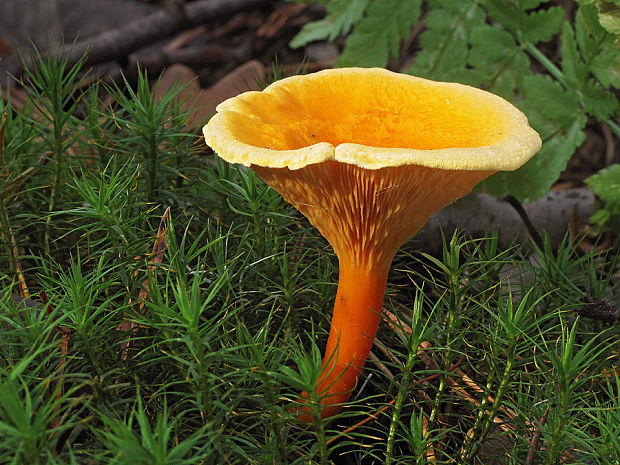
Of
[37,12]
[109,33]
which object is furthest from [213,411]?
[37,12]

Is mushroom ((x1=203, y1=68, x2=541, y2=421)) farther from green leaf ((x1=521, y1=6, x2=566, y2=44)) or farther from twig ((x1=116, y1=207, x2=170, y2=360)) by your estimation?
green leaf ((x1=521, y1=6, x2=566, y2=44))

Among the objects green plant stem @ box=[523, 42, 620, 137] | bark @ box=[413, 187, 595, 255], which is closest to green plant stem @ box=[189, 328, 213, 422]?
bark @ box=[413, 187, 595, 255]

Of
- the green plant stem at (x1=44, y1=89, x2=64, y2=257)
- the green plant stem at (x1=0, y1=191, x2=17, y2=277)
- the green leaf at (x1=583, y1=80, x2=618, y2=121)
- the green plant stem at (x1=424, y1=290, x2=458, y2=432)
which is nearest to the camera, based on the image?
the green plant stem at (x1=424, y1=290, x2=458, y2=432)

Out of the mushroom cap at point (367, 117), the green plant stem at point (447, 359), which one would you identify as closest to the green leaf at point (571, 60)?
the mushroom cap at point (367, 117)

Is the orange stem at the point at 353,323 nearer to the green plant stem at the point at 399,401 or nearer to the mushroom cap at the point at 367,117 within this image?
the green plant stem at the point at 399,401

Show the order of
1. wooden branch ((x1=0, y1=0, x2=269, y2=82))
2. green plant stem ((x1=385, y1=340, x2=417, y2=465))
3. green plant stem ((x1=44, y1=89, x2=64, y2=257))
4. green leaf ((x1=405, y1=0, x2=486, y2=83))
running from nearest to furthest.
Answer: green plant stem ((x1=385, y1=340, x2=417, y2=465)) → green plant stem ((x1=44, y1=89, x2=64, y2=257)) → green leaf ((x1=405, y1=0, x2=486, y2=83)) → wooden branch ((x1=0, y1=0, x2=269, y2=82))

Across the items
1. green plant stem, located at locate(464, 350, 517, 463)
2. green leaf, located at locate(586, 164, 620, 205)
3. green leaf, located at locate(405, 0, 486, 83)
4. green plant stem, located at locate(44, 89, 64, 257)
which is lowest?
green plant stem, located at locate(464, 350, 517, 463)

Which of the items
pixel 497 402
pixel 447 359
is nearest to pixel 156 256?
pixel 447 359

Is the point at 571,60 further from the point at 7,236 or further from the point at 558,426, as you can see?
the point at 7,236
